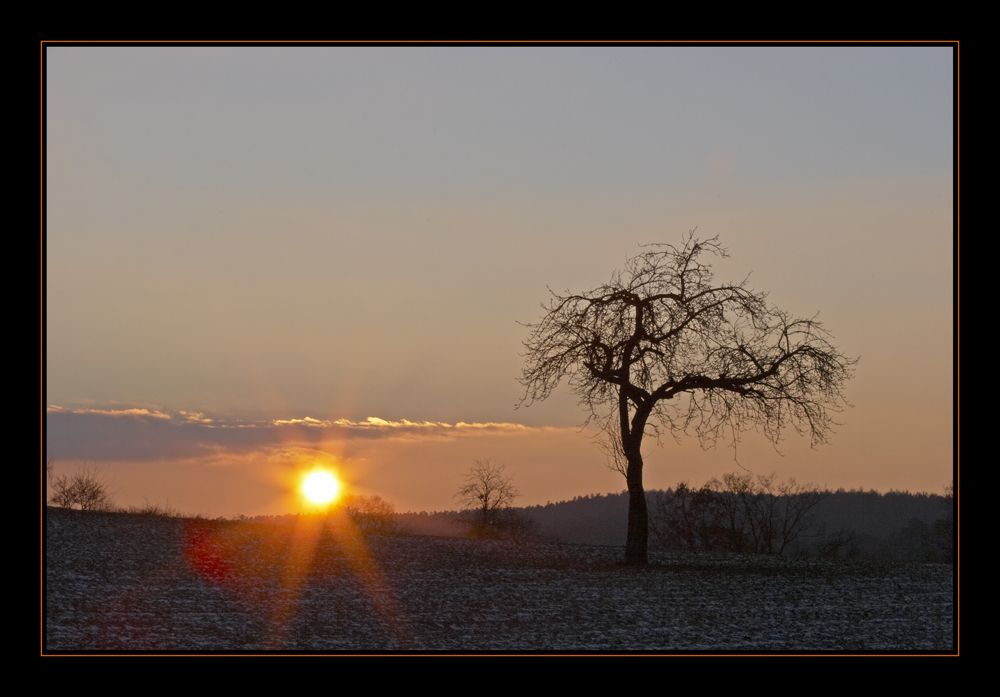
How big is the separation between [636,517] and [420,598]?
26.8ft

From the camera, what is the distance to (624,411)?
78.1 ft

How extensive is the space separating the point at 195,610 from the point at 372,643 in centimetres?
349

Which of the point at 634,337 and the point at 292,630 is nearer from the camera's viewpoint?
the point at 292,630

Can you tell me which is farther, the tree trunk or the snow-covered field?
the tree trunk

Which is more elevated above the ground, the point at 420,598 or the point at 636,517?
the point at 636,517

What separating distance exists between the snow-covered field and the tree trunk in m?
0.50

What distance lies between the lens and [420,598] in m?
17.8

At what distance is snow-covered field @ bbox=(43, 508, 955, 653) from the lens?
14.8m

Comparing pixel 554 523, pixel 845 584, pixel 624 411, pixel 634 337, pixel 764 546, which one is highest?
pixel 634 337

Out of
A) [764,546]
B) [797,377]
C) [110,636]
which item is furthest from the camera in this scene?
[764,546]

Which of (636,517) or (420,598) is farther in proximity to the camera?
(636,517)

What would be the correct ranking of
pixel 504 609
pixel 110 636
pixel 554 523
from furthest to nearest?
1. pixel 554 523
2. pixel 504 609
3. pixel 110 636
